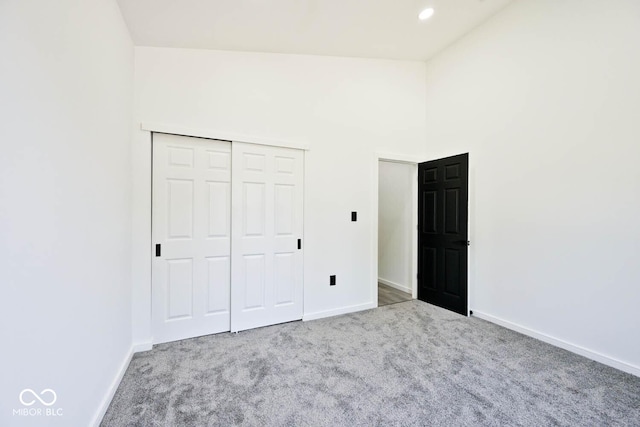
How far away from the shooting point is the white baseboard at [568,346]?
2.21 m

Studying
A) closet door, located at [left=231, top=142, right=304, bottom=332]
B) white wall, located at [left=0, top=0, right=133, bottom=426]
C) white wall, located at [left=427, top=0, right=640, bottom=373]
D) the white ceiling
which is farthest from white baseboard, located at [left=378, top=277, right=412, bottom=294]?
white wall, located at [left=0, top=0, right=133, bottom=426]

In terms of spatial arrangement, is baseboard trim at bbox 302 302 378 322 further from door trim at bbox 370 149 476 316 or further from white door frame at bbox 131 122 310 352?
white door frame at bbox 131 122 310 352

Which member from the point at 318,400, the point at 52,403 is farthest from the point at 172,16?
the point at 318,400

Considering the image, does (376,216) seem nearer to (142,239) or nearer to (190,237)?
(190,237)

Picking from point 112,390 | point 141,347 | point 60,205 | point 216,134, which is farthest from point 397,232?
point 60,205

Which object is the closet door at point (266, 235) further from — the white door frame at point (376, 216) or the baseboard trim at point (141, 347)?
the white door frame at point (376, 216)

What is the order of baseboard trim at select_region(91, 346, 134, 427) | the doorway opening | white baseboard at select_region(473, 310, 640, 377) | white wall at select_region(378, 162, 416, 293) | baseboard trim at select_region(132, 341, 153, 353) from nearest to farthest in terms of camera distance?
baseboard trim at select_region(91, 346, 134, 427)
white baseboard at select_region(473, 310, 640, 377)
baseboard trim at select_region(132, 341, 153, 353)
the doorway opening
white wall at select_region(378, 162, 416, 293)

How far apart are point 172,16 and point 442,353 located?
3.72m

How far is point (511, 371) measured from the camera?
7.22 ft

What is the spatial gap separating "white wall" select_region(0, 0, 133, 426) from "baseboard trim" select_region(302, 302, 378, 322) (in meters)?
1.83

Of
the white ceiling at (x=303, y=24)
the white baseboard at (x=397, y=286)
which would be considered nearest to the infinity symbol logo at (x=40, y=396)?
the white ceiling at (x=303, y=24)

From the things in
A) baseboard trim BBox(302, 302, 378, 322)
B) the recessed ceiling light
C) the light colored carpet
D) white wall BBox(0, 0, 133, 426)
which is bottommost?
the light colored carpet

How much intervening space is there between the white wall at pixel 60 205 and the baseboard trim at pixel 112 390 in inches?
1.1

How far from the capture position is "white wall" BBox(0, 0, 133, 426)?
3.15 ft
